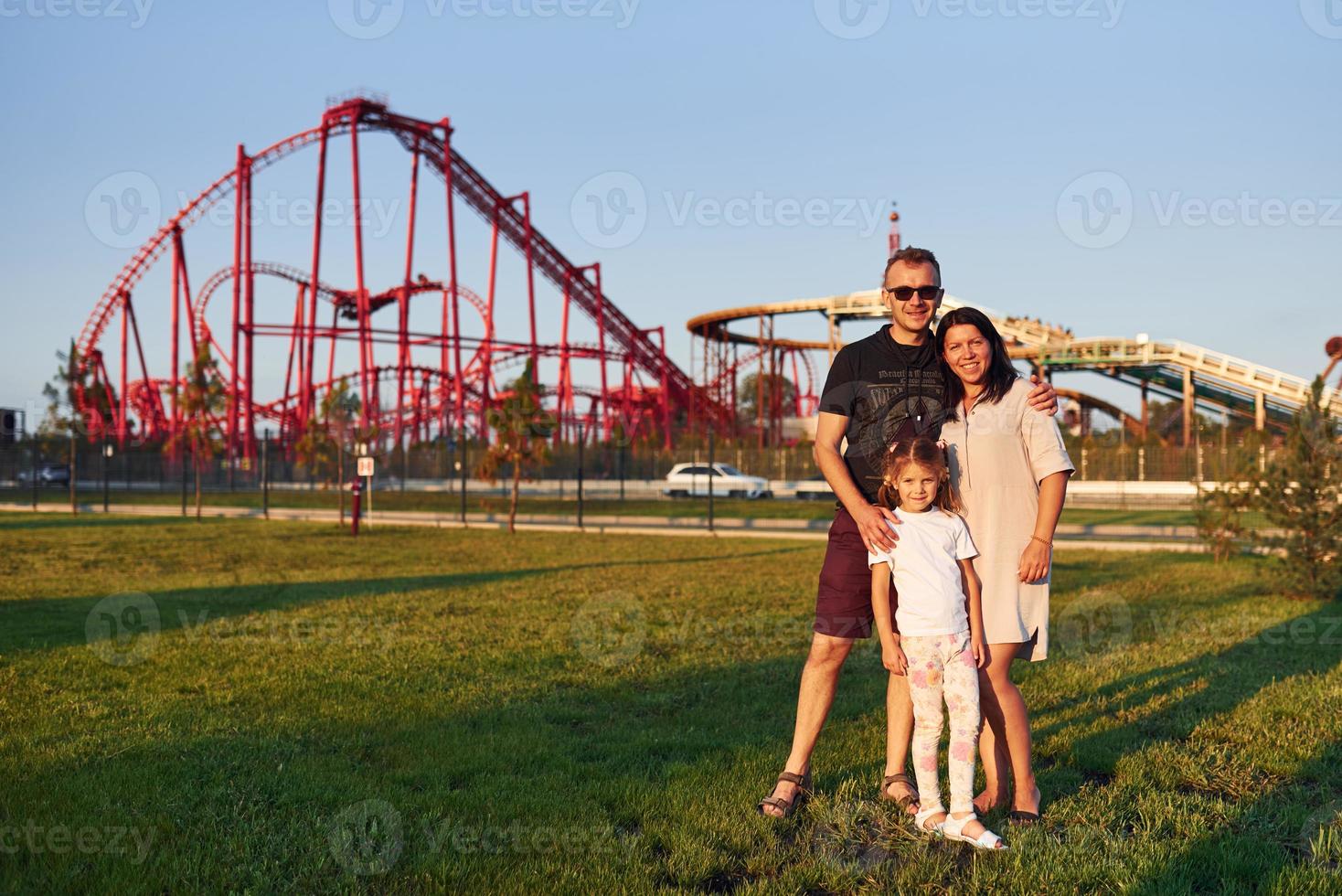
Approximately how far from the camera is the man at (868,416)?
11.8 feet

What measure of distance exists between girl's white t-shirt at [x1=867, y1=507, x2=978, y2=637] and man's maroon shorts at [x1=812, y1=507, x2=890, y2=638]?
0.71 ft

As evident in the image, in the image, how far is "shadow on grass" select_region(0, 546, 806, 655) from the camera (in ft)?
24.0

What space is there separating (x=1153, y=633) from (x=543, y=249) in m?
34.4

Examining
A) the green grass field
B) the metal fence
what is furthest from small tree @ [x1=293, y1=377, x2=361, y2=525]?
the green grass field

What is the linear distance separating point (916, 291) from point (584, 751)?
234 centimetres

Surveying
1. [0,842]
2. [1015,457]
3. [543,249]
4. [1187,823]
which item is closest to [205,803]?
[0,842]

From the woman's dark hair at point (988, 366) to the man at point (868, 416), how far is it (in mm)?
35

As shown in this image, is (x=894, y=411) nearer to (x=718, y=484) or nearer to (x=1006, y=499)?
(x=1006, y=499)

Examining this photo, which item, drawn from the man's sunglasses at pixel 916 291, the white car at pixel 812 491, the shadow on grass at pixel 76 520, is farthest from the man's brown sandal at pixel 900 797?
the white car at pixel 812 491

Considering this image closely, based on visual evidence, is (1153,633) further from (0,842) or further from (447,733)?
(0,842)

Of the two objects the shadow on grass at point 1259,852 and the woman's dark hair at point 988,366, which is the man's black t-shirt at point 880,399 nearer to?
the woman's dark hair at point 988,366

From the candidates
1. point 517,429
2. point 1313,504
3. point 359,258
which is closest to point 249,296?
point 359,258

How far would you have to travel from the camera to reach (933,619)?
334 cm

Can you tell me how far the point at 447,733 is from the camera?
4.57 m
